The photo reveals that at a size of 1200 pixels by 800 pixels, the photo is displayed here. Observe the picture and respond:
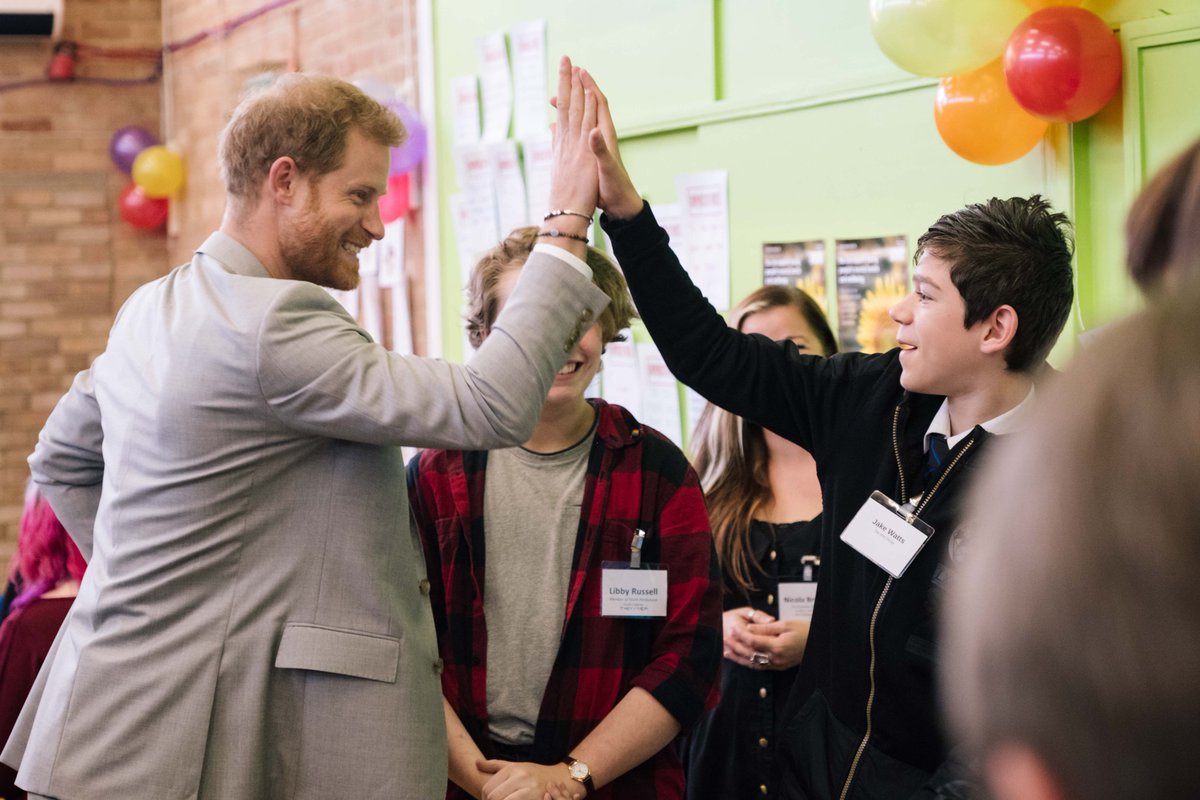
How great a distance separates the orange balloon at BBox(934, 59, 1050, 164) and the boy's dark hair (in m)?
1.01

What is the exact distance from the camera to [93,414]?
A: 1752 millimetres

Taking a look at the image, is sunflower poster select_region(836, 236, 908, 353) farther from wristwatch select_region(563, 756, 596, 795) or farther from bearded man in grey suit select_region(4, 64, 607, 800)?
bearded man in grey suit select_region(4, 64, 607, 800)

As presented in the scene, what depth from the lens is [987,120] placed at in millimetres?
2754

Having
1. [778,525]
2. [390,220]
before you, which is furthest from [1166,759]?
[390,220]

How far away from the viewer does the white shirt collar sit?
1724mm

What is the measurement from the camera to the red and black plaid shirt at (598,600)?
193 centimetres

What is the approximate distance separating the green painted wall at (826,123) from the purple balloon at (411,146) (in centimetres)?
66

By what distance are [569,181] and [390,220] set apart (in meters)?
3.77

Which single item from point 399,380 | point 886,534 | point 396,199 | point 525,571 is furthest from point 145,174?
point 886,534

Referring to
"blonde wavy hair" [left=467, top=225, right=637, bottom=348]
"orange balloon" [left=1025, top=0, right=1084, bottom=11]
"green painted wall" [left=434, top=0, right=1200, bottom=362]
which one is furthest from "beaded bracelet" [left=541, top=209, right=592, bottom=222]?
"orange balloon" [left=1025, top=0, right=1084, bottom=11]

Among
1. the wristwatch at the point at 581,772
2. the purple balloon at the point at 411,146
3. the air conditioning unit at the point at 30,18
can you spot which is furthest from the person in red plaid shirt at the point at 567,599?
the air conditioning unit at the point at 30,18

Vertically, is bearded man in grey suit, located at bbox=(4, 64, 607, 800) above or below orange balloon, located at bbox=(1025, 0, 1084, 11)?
below

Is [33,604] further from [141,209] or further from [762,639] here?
[141,209]

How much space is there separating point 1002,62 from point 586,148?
142cm
